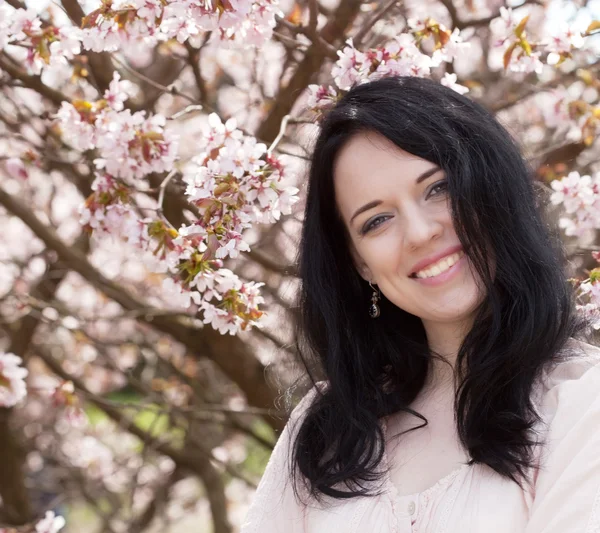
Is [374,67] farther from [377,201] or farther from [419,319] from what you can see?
[419,319]

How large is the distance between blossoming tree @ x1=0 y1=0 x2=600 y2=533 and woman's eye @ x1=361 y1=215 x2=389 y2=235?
21 cm

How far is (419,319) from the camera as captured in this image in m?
2.05

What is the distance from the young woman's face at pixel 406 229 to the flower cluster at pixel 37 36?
792mm

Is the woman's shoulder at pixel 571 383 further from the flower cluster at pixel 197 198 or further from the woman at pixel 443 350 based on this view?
the flower cluster at pixel 197 198

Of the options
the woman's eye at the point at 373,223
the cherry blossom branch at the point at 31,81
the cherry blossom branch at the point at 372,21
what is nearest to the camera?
the woman's eye at the point at 373,223

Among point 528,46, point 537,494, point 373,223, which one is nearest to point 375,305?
point 373,223

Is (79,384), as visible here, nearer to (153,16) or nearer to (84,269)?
(84,269)

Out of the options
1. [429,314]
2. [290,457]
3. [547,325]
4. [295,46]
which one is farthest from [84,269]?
[547,325]

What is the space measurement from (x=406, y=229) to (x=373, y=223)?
0.11 meters

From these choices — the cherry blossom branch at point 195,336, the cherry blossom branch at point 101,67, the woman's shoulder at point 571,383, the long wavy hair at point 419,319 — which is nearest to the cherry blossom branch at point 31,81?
the cherry blossom branch at point 101,67

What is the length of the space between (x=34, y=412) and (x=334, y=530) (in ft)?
10.5

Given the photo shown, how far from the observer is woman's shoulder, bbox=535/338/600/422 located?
154 cm

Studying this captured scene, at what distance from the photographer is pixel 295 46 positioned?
2.57m

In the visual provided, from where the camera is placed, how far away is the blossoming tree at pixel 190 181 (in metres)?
2.00
